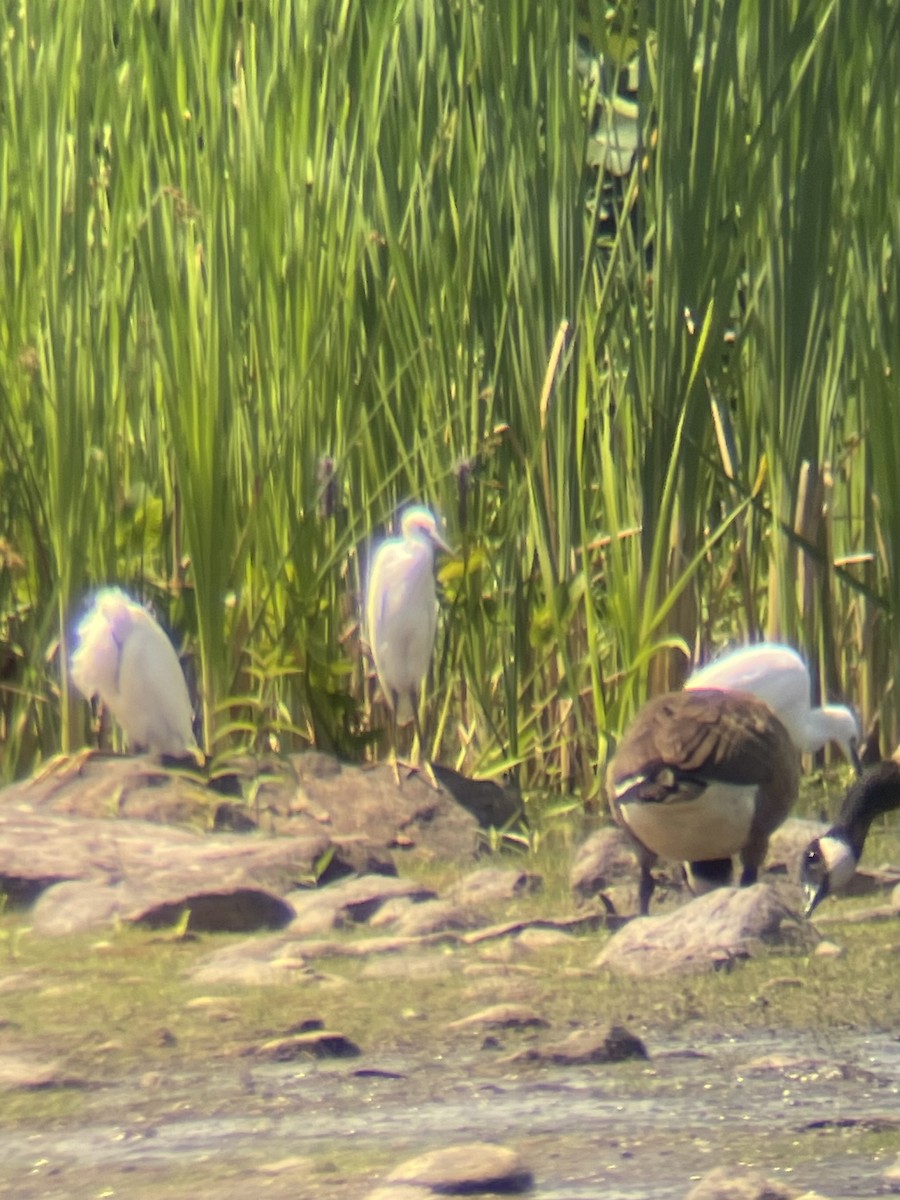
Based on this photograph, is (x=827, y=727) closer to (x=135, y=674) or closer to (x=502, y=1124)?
(x=135, y=674)

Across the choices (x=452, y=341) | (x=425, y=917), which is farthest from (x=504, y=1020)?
(x=452, y=341)

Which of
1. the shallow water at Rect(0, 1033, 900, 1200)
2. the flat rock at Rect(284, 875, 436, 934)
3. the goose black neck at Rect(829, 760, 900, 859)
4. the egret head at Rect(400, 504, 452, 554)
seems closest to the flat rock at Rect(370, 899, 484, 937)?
the flat rock at Rect(284, 875, 436, 934)

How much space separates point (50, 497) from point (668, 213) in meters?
1.63

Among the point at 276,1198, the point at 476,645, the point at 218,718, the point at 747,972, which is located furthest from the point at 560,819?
the point at 276,1198

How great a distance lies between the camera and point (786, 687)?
498cm

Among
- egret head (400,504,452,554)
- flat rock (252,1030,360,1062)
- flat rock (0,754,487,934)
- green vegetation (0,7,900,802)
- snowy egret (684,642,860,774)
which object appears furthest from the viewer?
egret head (400,504,452,554)

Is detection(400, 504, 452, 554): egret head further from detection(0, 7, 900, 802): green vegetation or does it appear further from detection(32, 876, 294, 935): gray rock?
detection(32, 876, 294, 935): gray rock

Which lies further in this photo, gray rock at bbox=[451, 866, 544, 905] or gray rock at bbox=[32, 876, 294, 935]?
gray rock at bbox=[451, 866, 544, 905]

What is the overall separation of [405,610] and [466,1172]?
2741mm

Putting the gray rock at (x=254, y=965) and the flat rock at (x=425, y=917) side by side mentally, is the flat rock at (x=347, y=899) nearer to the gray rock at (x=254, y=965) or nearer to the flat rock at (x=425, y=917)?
the flat rock at (x=425, y=917)

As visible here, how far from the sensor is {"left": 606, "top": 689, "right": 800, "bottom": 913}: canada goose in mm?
4117

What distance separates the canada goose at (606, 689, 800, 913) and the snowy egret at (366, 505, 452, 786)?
96cm

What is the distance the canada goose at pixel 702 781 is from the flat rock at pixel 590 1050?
3.08 ft

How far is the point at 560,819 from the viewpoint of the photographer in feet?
17.2
